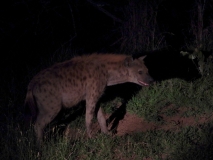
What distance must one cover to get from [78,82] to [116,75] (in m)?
0.53

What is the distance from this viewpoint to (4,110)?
4363mm

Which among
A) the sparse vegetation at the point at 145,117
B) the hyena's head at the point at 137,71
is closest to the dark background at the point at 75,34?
the sparse vegetation at the point at 145,117

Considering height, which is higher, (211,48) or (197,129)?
(211,48)

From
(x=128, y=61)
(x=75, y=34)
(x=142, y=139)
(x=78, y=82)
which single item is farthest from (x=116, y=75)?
(x=75, y=34)

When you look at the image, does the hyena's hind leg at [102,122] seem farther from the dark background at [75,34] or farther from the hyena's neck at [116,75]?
the dark background at [75,34]

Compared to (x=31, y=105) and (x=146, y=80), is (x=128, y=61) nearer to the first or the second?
(x=146, y=80)

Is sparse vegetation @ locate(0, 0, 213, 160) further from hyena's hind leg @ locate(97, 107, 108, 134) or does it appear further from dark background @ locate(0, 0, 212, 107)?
hyena's hind leg @ locate(97, 107, 108, 134)

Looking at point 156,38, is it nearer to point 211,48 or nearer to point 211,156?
point 211,48

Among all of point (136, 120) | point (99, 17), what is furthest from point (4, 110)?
point (99, 17)

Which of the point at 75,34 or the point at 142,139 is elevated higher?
the point at 75,34

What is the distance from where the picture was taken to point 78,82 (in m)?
3.88

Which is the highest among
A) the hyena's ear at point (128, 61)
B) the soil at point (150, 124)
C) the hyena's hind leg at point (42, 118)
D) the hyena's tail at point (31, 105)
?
the hyena's ear at point (128, 61)

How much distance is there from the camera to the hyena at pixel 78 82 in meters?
3.60

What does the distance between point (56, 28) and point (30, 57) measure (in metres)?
1.41
